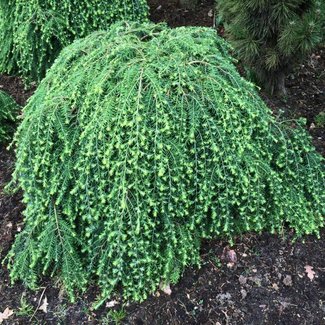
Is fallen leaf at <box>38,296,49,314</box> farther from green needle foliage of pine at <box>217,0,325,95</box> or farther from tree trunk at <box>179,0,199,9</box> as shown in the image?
tree trunk at <box>179,0,199,9</box>

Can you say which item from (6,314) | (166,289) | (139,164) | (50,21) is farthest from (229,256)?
(50,21)

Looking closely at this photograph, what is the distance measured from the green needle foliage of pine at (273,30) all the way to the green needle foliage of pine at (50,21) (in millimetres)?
1102

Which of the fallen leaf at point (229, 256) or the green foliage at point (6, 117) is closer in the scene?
the fallen leaf at point (229, 256)

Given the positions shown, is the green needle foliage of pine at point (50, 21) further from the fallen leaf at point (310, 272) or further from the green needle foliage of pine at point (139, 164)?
the fallen leaf at point (310, 272)

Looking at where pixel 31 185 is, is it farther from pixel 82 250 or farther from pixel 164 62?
pixel 164 62

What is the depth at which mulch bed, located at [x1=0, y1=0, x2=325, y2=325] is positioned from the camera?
2859 mm

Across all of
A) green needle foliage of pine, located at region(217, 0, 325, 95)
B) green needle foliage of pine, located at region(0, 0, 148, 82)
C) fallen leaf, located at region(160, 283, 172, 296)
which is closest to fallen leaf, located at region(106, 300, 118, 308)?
fallen leaf, located at region(160, 283, 172, 296)

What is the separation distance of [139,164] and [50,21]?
2.26m

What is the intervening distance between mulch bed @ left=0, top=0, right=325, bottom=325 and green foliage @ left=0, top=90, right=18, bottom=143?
3.23 ft

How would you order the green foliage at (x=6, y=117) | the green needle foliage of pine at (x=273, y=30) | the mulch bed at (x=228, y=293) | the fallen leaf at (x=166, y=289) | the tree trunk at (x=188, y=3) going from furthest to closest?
the tree trunk at (x=188, y=3) → the green foliage at (x=6, y=117) → the green needle foliage of pine at (x=273, y=30) → the fallen leaf at (x=166, y=289) → the mulch bed at (x=228, y=293)

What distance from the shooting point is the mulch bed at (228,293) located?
286 centimetres

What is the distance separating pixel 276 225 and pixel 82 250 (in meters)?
1.43

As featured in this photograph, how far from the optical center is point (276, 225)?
3172 mm

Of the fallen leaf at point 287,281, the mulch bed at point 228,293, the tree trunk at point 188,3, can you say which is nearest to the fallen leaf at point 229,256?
the mulch bed at point 228,293
